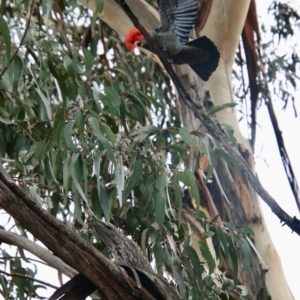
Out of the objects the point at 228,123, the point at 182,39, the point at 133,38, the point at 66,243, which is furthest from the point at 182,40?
the point at 66,243

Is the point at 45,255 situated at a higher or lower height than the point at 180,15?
lower

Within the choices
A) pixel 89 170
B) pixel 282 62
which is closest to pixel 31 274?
pixel 89 170

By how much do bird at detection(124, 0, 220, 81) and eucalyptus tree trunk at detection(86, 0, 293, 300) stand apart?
33 cm

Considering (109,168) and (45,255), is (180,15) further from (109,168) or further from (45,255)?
(45,255)

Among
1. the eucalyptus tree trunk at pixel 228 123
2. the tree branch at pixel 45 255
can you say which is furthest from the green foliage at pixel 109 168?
the eucalyptus tree trunk at pixel 228 123

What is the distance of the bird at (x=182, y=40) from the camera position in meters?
1.69

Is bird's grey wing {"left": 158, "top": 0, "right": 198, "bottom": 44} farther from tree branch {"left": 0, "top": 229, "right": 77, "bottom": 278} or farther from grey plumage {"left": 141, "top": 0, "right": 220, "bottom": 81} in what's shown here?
tree branch {"left": 0, "top": 229, "right": 77, "bottom": 278}

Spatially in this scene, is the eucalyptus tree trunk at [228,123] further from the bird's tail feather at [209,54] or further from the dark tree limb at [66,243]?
the dark tree limb at [66,243]

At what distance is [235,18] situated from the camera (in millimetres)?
2426

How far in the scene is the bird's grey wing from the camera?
5.48 ft

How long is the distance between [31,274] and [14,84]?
0.61 metres

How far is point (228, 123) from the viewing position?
7.79 ft

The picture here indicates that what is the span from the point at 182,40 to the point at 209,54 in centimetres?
9

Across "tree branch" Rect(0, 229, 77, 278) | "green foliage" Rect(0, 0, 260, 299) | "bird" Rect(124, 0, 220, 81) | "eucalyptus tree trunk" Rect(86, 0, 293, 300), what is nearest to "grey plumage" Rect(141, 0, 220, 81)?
"bird" Rect(124, 0, 220, 81)
